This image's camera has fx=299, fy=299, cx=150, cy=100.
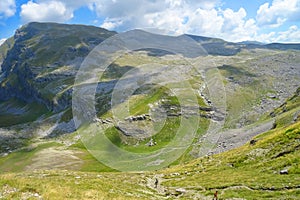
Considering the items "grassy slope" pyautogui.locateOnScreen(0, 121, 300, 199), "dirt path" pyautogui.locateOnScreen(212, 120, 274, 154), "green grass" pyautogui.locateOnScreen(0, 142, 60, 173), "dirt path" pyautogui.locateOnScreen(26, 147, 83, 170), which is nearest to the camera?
"grassy slope" pyautogui.locateOnScreen(0, 121, 300, 199)

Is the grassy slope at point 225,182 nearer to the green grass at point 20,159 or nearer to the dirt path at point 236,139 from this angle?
the dirt path at point 236,139

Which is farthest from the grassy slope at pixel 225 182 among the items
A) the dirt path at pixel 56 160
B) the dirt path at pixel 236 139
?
the dirt path at pixel 56 160

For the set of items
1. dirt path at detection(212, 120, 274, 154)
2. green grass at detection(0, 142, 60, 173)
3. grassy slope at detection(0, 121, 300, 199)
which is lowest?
green grass at detection(0, 142, 60, 173)

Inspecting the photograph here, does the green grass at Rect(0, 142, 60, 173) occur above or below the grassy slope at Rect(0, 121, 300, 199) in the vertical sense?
below

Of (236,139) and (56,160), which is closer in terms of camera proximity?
(236,139)

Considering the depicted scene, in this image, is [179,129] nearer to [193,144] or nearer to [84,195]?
[193,144]

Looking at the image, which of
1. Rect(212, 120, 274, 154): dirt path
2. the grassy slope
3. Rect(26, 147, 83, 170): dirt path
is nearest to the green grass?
Rect(26, 147, 83, 170): dirt path

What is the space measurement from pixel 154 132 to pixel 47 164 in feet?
238

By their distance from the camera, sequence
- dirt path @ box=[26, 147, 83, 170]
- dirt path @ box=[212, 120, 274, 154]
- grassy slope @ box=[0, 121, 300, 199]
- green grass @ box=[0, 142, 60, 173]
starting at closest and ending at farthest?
grassy slope @ box=[0, 121, 300, 199] < dirt path @ box=[212, 120, 274, 154] < dirt path @ box=[26, 147, 83, 170] < green grass @ box=[0, 142, 60, 173]

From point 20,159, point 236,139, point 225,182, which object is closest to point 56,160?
point 20,159

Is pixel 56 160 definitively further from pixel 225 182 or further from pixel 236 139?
pixel 225 182

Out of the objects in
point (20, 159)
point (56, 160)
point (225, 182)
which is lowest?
point (20, 159)

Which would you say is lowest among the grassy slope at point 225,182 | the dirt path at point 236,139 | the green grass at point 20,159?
the green grass at point 20,159

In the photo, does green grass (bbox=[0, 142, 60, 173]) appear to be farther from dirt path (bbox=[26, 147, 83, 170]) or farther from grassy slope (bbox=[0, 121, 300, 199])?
grassy slope (bbox=[0, 121, 300, 199])
